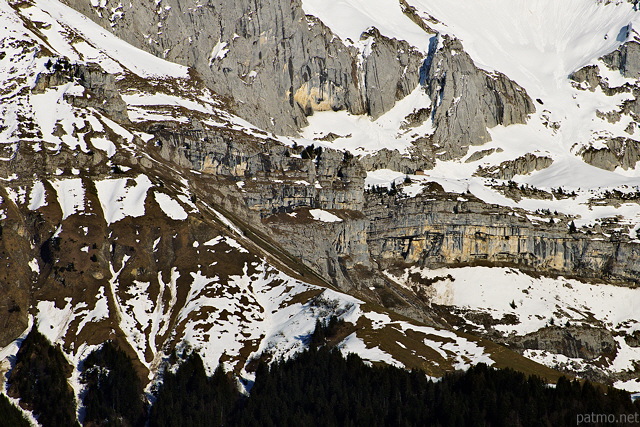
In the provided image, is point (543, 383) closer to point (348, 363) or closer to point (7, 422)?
point (348, 363)

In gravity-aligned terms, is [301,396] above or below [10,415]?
above

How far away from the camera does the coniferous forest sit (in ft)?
518

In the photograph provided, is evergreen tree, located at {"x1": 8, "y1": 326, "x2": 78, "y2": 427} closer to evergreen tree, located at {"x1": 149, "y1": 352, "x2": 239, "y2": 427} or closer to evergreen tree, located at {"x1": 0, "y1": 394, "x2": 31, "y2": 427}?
evergreen tree, located at {"x1": 0, "y1": 394, "x2": 31, "y2": 427}

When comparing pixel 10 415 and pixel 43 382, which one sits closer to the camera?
pixel 10 415

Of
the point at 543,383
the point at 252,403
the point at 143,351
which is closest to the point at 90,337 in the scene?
the point at 143,351

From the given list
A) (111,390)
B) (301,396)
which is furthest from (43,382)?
(301,396)

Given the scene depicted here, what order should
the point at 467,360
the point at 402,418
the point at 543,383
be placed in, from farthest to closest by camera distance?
the point at 467,360
the point at 543,383
the point at 402,418

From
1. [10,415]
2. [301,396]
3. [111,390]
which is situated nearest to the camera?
[10,415]

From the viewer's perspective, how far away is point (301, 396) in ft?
566

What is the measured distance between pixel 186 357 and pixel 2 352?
3660cm

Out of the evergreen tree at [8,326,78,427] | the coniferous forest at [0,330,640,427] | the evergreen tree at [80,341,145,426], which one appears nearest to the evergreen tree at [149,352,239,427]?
the coniferous forest at [0,330,640,427]

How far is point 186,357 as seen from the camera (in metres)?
193

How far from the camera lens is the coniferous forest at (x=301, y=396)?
158000 mm

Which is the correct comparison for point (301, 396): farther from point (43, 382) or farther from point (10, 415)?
point (10, 415)
